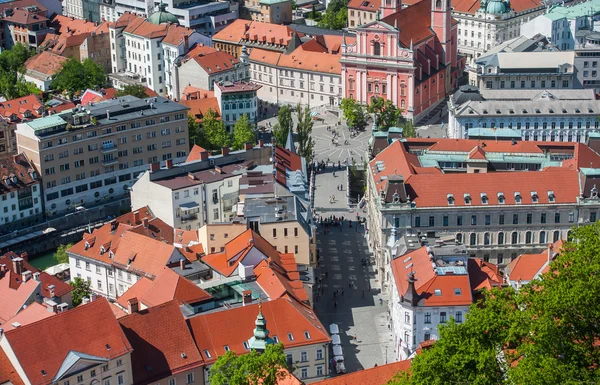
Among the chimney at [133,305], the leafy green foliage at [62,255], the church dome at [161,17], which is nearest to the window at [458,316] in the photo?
the chimney at [133,305]

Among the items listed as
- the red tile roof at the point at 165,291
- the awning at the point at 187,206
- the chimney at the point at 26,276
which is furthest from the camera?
the awning at the point at 187,206

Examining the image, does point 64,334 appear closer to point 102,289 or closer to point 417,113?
point 102,289

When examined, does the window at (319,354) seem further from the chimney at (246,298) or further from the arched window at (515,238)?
the arched window at (515,238)

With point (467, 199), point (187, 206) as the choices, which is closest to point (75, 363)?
point (187, 206)

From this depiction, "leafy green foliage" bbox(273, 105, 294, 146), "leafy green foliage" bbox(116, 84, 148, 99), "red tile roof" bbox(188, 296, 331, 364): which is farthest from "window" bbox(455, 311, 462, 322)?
"leafy green foliage" bbox(116, 84, 148, 99)

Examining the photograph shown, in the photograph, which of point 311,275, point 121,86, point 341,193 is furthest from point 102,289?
point 121,86

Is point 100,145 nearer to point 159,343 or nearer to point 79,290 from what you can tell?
point 79,290

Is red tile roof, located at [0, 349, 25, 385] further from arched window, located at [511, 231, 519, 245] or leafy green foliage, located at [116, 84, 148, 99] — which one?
leafy green foliage, located at [116, 84, 148, 99]
